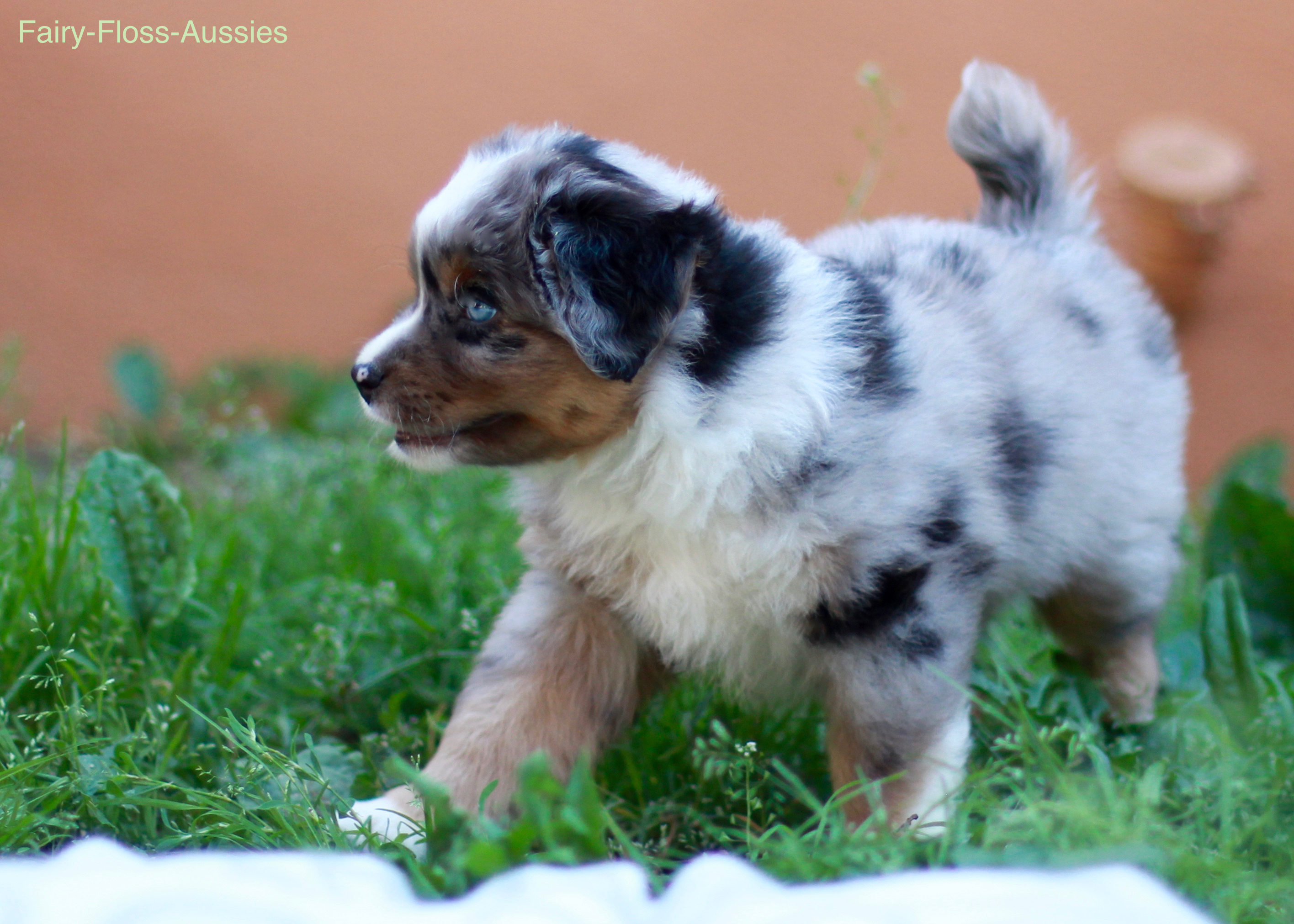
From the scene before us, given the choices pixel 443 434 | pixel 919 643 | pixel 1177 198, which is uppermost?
pixel 1177 198

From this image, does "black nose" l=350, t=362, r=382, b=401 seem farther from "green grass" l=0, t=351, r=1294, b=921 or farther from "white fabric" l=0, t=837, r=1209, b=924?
"white fabric" l=0, t=837, r=1209, b=924

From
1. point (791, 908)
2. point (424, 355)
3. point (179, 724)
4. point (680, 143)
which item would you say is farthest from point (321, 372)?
point (791, 908)

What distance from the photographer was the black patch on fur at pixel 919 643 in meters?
2.22

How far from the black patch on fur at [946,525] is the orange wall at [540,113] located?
2659 millimetres

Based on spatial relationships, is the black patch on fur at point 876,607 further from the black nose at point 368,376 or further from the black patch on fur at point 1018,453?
the black nose at point 368,376

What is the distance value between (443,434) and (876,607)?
0.88 m

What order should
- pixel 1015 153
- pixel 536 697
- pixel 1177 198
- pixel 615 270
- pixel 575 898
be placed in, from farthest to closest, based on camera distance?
pixel 1177 198 < pixel 1015 153 < pixel 536 697 < pixel 615 270 < pixel 575 898

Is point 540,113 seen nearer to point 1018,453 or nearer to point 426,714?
point 426,714

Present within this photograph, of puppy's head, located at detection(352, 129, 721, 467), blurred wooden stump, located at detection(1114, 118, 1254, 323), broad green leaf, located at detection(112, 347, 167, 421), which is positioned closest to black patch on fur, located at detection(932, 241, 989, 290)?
puppy's head, located at detection(352, 129, 721, 467)

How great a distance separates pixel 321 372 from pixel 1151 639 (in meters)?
3.85

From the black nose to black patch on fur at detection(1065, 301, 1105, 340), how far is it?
1.57 metres

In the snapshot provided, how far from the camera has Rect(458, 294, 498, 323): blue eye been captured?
221cm

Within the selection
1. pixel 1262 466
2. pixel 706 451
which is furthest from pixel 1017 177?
pixel 1262 466

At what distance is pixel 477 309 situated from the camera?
2221mm
